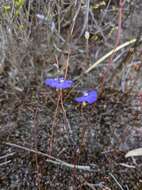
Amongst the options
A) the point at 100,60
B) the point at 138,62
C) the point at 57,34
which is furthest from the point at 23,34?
the point at 138,62

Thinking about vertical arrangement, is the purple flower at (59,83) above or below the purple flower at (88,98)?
above

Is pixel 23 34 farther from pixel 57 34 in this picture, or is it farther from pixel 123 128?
pixel 123 128

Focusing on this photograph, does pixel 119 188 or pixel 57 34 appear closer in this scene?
pixel 119 188

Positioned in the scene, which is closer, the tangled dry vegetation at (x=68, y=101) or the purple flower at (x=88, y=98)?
the tangled dry vegetation at (x=68, y=101)
